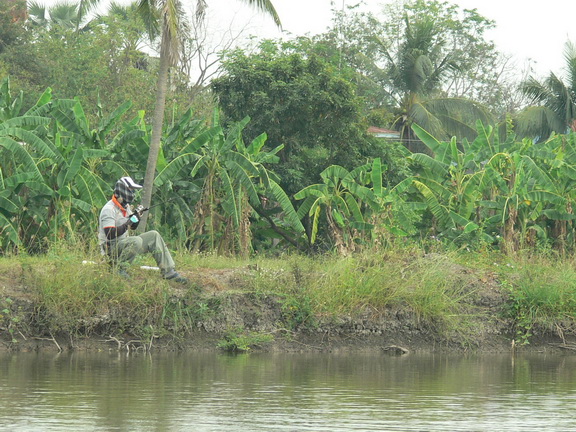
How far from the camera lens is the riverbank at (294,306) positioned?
12961 millimetres

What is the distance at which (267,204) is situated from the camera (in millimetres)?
20156

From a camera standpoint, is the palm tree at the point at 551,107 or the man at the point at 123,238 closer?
the man at the point at 123,238

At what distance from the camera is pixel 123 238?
1318cm

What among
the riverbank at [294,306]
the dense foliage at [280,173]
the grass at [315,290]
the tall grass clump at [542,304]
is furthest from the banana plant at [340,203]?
the tall grass clump at [542,304]

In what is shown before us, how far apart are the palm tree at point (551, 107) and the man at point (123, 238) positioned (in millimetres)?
28543

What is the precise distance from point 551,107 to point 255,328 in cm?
2931

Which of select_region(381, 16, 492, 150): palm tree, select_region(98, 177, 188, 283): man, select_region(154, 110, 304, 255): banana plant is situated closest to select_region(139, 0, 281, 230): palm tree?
select_region(154, 110, 304, 255): banana plant

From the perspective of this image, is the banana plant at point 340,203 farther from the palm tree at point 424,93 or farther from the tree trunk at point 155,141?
the palm tree at point 424,93

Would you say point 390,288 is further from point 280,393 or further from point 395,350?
point 280,393

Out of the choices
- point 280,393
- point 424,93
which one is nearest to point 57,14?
point 424,93

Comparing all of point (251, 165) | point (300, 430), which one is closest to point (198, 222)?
point (251, 165)

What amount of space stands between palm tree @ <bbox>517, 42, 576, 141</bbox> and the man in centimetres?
2854

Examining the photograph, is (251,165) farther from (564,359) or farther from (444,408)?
(444,408)

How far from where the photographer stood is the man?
1305 cm
